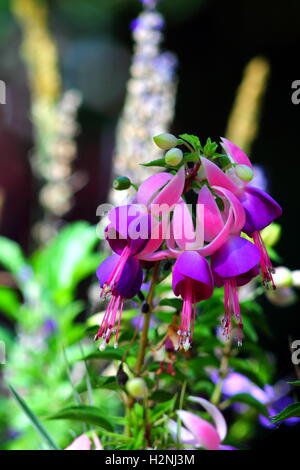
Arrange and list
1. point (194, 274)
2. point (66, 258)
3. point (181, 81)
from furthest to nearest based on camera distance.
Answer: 1. point (181, 81)
2. point (66, 258)
3. point (194, 274)

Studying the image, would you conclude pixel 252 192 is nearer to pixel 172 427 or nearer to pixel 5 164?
pixel 172 427

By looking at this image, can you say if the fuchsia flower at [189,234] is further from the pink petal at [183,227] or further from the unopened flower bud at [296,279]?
the unopened flower bud at [296,279]

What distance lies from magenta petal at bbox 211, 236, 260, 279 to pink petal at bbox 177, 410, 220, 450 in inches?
5.2

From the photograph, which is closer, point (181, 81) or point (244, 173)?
point (244, 173)

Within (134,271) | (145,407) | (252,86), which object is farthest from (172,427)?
(252,86)

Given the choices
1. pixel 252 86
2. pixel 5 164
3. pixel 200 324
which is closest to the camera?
pixel 200 324

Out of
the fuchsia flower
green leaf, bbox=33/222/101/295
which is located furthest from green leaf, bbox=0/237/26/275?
the fuchsia flower

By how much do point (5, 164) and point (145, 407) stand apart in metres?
1.43

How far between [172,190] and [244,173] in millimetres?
52

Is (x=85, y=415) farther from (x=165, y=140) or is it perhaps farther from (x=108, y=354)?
(x=165, y=140)

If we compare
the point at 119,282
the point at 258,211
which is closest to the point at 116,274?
the point at 119,282

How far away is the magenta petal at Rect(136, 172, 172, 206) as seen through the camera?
1.23 ft

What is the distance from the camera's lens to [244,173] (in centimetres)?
36

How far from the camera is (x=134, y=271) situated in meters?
0.36
